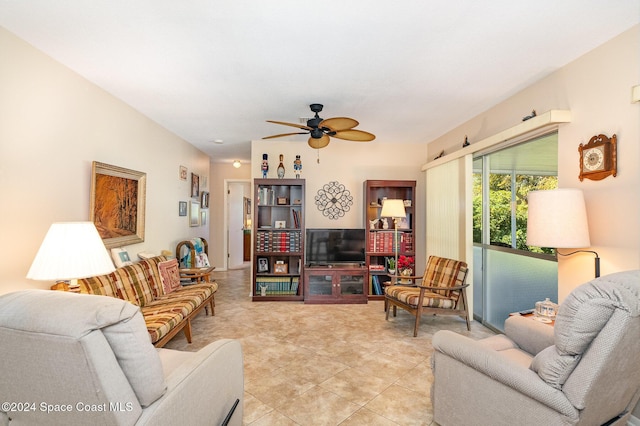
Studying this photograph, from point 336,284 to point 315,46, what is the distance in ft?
11.0

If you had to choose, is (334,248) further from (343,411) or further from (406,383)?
(343,411)

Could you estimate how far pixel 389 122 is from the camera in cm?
406

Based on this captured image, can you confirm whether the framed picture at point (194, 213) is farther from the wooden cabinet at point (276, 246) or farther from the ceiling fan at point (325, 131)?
the ceiling fan at point (325, 131)

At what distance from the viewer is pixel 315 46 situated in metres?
2.21

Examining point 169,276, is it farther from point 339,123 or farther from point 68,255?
point 339,123

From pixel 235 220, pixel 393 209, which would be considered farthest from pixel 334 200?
pixel 235 220

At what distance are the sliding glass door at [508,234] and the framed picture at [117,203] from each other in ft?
13.4

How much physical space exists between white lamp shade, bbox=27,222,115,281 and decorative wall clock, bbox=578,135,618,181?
11.4ft

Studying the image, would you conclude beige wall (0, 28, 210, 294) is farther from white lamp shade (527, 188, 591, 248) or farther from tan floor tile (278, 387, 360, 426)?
white lamp shade (527, 188, 591, 248)

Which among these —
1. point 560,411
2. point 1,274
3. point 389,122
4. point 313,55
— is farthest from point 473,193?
point 1,274

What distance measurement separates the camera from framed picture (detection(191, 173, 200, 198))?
17.3ft

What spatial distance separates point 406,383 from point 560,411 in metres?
1.25

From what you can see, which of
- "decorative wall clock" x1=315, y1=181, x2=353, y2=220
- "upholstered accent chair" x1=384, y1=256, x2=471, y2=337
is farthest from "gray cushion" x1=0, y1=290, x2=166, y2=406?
"decorative wall clock" x1=315, y1=181, x2=353, y2=220

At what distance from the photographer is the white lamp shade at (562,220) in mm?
2010
